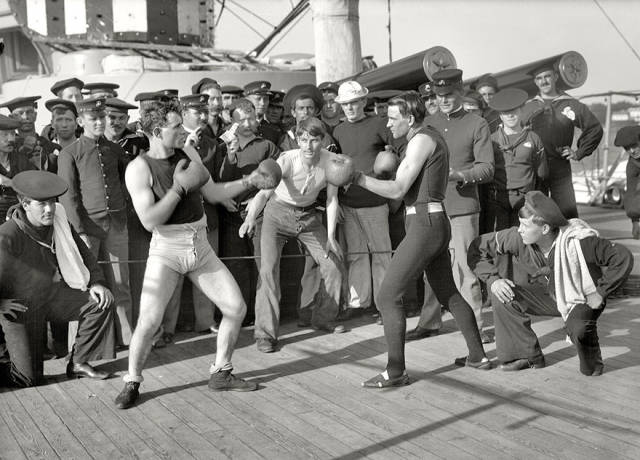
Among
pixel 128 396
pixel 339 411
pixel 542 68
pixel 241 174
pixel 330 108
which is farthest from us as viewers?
pixel 542 68

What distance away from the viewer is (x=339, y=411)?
4.76m

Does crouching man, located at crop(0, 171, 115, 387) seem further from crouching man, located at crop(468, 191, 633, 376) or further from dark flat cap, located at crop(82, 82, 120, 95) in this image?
crouching man, located at crop(468, 191, 633, 376)

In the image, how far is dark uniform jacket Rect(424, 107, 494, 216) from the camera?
6461 millimetres

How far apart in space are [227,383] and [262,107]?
10.2ft

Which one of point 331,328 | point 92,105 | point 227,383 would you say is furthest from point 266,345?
point 92,105

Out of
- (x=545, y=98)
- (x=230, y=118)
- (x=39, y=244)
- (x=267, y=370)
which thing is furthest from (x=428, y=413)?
(x=545, y=98)

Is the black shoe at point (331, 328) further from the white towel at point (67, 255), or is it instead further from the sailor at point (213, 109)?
the white towel at point (67, 255)

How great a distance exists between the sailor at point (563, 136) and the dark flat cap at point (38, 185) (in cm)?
452

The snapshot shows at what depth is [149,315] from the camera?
495 cm

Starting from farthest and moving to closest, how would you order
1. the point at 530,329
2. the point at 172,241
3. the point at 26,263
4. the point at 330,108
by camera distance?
the point at 330,108, the point at 530,329, the point at 26,263, the point at 172,241

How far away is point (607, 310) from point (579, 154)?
5.04 ft

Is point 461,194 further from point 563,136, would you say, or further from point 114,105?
point 114,105

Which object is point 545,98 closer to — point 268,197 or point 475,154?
point 475,154

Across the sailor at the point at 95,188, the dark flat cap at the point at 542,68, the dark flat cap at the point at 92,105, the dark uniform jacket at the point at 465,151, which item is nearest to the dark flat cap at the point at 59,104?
the sailor at the point at 95,188
